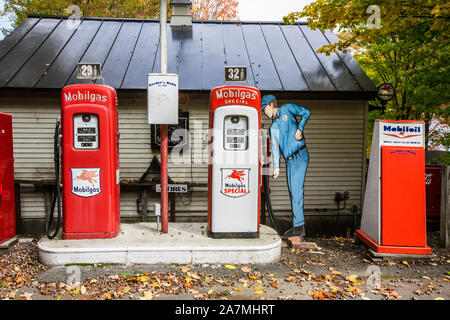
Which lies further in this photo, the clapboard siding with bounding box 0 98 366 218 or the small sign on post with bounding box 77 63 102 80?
the clapboard siding with bounding box 0 98 366 218

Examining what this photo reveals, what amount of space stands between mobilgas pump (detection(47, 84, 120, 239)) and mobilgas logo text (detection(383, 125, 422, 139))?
4.33 meters

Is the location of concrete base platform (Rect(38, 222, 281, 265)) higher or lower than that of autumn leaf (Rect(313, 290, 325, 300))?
higher

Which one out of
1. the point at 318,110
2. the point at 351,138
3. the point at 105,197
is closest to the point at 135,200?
the point at 105,197

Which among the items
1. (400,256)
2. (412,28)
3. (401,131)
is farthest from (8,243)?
(412,28)

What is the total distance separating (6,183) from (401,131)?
677cm

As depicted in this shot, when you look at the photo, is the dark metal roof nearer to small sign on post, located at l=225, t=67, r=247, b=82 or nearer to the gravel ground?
small sign on post, located at l=225, t=67, r=247, b=82

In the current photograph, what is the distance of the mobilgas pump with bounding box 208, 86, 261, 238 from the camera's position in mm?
5000

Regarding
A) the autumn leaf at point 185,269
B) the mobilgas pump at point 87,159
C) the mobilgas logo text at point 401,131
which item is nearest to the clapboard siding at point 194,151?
the mobilgas logo text at point 401,131

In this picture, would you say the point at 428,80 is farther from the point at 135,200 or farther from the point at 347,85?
the point at 135,200

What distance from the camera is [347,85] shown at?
A: 6742mm

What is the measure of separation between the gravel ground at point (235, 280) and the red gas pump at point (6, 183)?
2.48ft

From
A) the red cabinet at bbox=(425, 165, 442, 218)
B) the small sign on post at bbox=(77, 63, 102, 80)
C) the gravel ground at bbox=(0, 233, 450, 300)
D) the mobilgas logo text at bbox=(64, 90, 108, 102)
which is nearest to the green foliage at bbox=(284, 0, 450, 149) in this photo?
A: the red cabinet at bbox=(425, 165, 442, 218)

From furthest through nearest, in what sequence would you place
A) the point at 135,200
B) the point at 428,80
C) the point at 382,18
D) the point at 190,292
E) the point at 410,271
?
the point at 135,200 → the point at 428,80 → the point at 382,18 → the point at 410,271 → the point at 190,292
